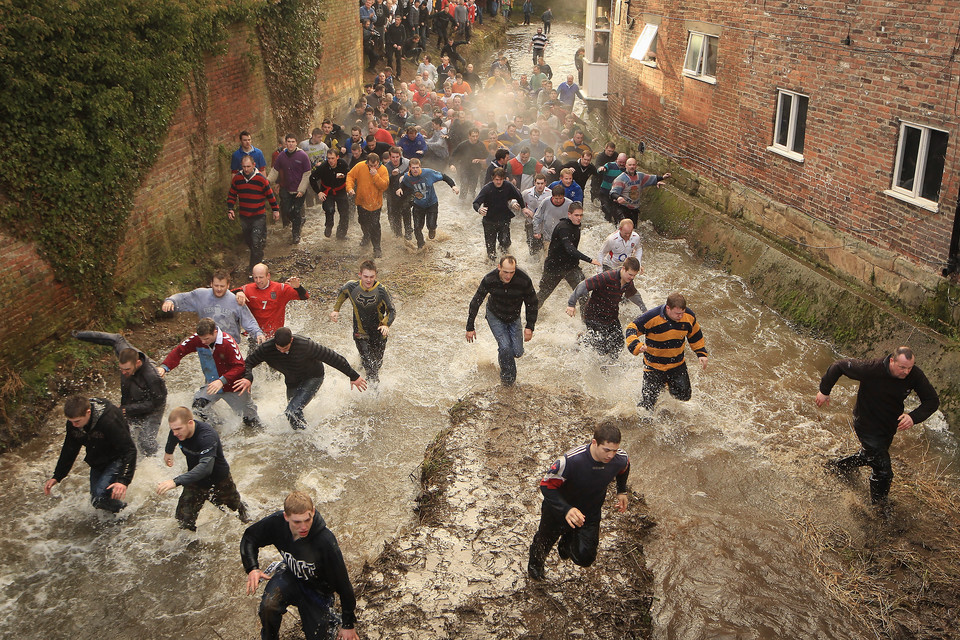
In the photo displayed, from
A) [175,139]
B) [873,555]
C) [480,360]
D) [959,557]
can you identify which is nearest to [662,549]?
[873,555]

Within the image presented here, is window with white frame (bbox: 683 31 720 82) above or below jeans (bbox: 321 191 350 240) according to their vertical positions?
above

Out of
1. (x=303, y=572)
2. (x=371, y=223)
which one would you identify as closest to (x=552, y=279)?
(x=371, y=223)

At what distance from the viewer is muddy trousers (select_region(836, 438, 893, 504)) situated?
767 cm

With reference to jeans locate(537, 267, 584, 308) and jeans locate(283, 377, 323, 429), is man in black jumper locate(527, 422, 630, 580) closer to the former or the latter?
jeans locate(283, 377, 323, 429)

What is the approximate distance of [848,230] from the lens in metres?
11.5

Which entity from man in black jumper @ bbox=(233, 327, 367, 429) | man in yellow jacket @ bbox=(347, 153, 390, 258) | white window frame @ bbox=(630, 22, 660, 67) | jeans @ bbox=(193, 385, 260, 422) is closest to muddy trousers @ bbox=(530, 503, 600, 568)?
man in black jumper @ bbox=(233, 327, 367, 429)

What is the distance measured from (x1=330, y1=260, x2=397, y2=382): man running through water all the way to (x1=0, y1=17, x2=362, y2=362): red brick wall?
131 inches

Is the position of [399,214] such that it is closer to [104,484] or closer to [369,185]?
→ [369,185]

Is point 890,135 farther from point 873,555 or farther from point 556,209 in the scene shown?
point 873,555

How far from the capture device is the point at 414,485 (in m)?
8.29

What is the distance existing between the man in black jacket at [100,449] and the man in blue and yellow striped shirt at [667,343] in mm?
5023

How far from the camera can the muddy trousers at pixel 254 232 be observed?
12766 millimetres

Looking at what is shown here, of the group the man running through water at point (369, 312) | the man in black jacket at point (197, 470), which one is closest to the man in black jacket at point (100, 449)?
the man in black jacket at point (197, 470)

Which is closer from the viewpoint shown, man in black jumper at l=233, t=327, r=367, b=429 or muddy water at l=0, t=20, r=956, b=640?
muddy water at l=0, t=20, r=956, b=640
